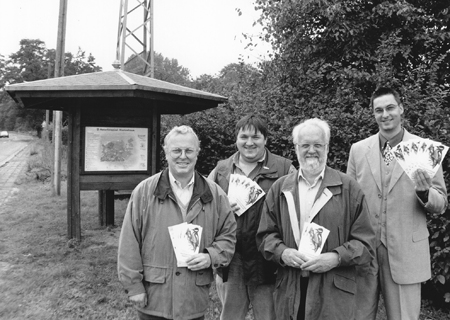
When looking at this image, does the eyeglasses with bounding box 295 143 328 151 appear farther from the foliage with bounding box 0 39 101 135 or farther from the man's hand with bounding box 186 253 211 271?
the foliage with bounding box 0 39 101 135

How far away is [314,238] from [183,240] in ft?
2.67

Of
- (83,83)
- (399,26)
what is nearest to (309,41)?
(399,26)

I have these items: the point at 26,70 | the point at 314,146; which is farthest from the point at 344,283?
the point at 26,70

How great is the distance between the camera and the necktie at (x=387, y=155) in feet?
9.48

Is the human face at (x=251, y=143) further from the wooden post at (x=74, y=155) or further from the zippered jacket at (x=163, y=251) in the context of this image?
the wooden post at (x=74, y=155)

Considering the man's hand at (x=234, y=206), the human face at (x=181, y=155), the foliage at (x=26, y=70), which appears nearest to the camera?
the human face at (x=181, y=155)

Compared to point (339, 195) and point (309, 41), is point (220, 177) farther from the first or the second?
point (309, 41)

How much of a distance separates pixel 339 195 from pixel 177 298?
1.22 meters

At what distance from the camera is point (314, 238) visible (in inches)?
93.5

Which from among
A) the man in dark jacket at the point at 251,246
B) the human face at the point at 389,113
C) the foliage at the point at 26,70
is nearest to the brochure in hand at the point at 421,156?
the human face at the point at 389,113

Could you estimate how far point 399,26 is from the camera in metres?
6.95

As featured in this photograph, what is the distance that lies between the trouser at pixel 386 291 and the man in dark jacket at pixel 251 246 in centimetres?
70

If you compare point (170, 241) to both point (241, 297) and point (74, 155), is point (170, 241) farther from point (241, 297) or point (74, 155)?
point (74, 155)

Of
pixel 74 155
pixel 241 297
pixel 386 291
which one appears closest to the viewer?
pixel 386 291
